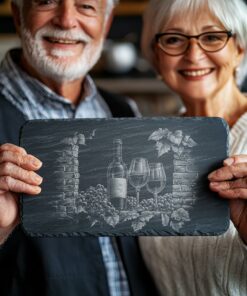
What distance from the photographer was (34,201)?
4.01 ft

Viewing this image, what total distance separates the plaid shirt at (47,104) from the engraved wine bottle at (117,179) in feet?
1.00

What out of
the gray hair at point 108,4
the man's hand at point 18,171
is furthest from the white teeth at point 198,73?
the man's hand at point 18,171

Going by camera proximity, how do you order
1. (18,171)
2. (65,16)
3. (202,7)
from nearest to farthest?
(18,171), (202,7), (65,16)

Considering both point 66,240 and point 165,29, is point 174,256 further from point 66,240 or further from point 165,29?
point 165,29

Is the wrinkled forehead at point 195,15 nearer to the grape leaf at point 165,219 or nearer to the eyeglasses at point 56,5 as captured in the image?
the eyeglasses at point 56,5

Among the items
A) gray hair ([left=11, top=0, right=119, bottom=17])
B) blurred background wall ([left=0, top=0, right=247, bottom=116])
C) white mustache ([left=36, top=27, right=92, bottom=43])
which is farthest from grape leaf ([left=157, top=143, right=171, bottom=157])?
blurred background wall ([left=0, top=0, right=247, bottom=116])

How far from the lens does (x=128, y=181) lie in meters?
1.22

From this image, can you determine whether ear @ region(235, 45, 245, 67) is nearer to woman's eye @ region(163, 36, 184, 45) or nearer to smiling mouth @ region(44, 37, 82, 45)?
woman's eye @ region(163, 36, 184, 45)

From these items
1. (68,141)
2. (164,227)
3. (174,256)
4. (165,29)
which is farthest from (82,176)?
(165,29)

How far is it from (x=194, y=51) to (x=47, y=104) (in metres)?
0.42

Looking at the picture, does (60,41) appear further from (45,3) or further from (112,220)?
(112,220)

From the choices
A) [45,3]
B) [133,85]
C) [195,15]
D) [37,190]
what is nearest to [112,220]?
[37,190]

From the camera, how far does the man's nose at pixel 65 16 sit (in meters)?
1.52

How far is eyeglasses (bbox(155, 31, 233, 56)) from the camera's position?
55.7 inches
